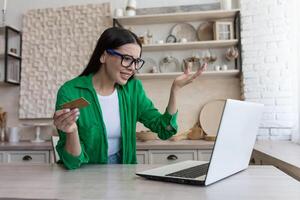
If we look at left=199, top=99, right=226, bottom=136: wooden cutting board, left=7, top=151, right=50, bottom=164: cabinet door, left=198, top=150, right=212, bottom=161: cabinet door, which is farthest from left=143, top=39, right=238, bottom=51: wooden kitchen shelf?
left=7, top=151, right=50, bottom=164: cabinet door

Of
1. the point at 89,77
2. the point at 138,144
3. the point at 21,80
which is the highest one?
the point at 21,80

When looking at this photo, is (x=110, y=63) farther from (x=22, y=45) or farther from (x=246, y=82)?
(x=22, y=45)

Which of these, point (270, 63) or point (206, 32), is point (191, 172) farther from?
point (206, 32)

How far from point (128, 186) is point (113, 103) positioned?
23.8 inches

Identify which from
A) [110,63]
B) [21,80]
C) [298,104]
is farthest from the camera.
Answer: [21,80]

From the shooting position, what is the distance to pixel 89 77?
56.8 inches

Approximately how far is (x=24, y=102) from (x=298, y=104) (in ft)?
8.87

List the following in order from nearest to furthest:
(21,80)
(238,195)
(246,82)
Result: 1. (238,195)
2. (246,82)
3. (21,80)

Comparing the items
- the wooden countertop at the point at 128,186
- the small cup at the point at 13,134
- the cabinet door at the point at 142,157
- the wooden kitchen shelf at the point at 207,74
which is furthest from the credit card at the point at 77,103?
the small cup at the point at 13,134

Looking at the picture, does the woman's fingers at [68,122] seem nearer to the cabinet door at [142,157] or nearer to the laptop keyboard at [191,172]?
the laptop keyboard at [191,172]

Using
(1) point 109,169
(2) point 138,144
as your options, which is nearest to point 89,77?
(1) point 109,169

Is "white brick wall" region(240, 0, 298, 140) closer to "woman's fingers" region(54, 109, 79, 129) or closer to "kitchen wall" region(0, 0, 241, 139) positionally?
"kitchen wall" region(0, 0, 241, 139)

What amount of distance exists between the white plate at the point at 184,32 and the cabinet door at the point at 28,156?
5.63 ft

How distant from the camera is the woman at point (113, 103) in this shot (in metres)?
1.35
